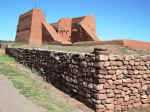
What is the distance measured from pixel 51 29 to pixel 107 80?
16834mm

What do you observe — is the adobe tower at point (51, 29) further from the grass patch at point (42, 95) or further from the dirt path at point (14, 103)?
the dirt path at point (14, 103)

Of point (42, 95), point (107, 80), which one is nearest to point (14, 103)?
point (42, 95)

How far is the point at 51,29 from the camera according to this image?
22.4 meters

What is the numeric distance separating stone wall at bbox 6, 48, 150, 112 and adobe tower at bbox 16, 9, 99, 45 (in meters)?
12.8

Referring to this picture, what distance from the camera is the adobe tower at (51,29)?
21938 mm

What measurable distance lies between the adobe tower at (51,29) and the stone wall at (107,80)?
1284 cm

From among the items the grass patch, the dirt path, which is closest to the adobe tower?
the grass patch

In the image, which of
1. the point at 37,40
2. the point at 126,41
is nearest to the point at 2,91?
the point at 126,41

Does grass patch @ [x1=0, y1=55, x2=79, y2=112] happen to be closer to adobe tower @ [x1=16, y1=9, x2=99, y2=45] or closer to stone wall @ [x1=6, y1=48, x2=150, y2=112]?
stone wall @ [x1=6, y1=48, x2=150, y2=112]

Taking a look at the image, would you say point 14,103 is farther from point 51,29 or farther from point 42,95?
point 51,29

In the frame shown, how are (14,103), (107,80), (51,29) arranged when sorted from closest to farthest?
(14,103)
(107,80)
(51,29)

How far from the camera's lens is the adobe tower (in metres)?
21.9

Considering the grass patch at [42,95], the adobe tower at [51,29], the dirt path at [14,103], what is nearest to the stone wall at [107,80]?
the grass patch at [42,95]

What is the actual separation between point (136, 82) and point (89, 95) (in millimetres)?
1748
